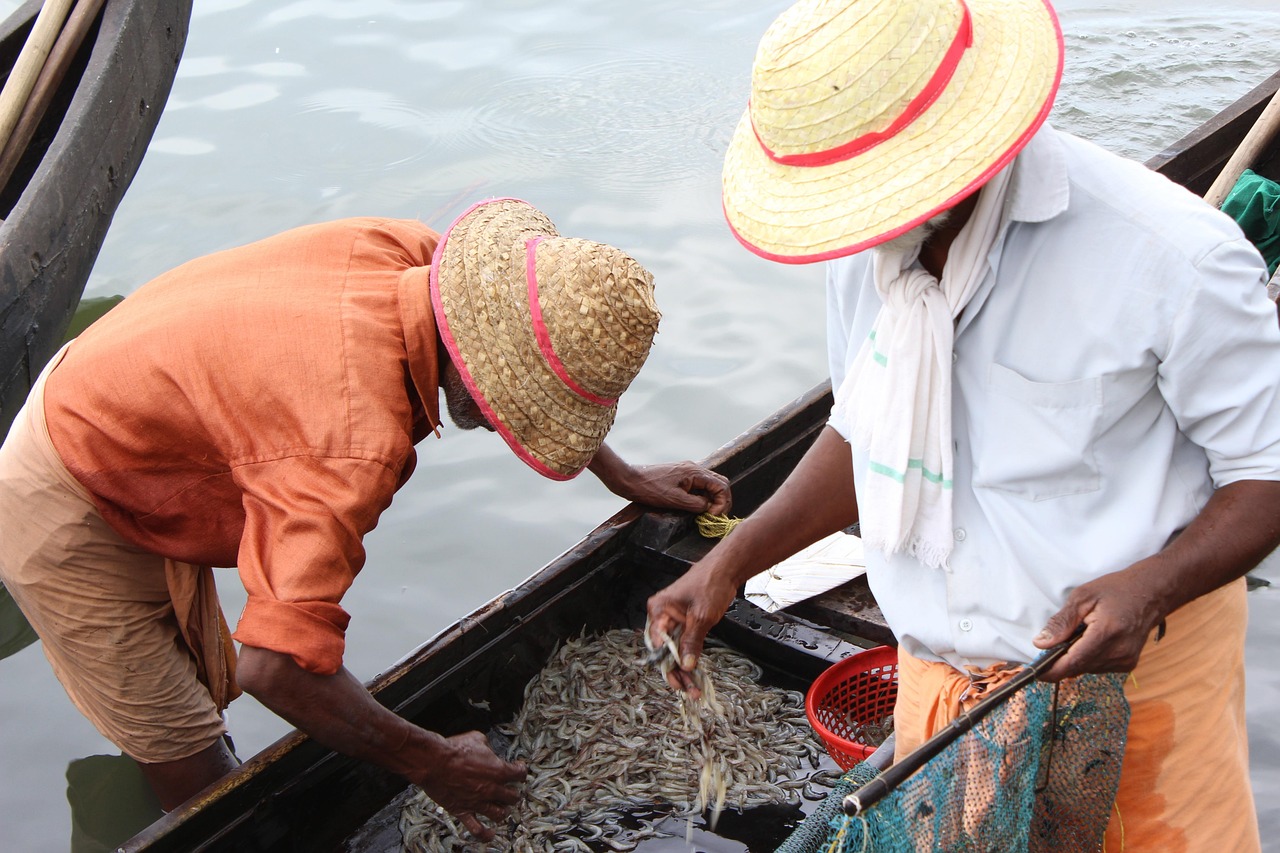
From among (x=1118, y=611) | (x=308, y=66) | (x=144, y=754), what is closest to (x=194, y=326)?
(x=144, y=754)

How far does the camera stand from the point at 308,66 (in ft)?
34.1

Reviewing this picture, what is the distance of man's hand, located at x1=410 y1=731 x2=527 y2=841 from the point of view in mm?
3109

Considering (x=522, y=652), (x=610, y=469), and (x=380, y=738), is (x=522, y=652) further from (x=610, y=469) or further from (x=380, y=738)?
(x=380, y=738)

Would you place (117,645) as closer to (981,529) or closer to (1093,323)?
(981,529)

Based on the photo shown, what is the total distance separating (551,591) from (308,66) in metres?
7.67

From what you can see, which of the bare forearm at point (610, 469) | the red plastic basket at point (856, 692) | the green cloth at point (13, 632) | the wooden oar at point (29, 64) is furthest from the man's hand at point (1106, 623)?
the wooden oar at point (29, 64)

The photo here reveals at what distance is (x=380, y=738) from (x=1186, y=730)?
183 centimetres

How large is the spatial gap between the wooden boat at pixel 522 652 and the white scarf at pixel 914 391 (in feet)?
6.13

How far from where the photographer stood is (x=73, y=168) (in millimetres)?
5508

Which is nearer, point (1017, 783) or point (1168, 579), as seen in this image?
point (1168, 579)

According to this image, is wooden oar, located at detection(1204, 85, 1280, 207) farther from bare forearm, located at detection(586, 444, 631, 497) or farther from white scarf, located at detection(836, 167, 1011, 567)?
white scarf, located at detection(836, 167, 1011, 567)

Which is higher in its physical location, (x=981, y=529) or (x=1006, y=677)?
(x=981, y=529)

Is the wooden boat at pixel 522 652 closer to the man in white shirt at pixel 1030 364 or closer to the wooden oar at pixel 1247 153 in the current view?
the man in white shirt at pixel 1030 364

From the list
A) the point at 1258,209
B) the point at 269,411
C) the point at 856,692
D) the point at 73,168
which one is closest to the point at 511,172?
the point at 73,168
